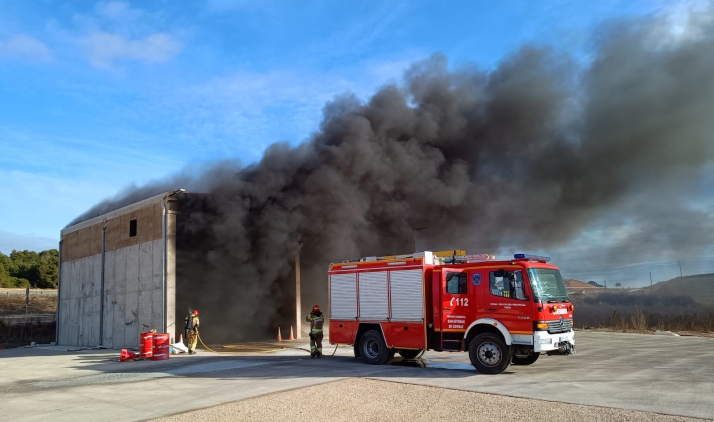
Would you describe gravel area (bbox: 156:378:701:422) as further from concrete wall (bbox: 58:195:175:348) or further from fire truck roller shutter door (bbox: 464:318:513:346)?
concrete wall (bbox: 58:195:175:348)

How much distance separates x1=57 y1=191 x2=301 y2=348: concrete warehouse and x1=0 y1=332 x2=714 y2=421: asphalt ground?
3760 mm

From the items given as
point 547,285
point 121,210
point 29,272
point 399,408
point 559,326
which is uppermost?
point 121,210

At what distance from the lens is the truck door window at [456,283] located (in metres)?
11.1

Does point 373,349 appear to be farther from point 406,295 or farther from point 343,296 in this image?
point 406,295

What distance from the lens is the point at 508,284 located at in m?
10.5

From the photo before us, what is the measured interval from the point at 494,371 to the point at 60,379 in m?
9.29

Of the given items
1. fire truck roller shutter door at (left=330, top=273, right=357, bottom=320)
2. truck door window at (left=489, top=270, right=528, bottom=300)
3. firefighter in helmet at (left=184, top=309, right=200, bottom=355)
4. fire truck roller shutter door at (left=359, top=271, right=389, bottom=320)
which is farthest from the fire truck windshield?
firefighter in helmet at (left=184, top=309, right=200, bottom=355)

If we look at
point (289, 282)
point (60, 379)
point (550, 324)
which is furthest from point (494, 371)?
point (289, 282)

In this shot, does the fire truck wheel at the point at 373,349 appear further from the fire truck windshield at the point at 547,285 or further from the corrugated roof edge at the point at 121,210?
the corrugated roof edge at the point at 121,210

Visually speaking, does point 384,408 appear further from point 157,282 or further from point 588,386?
point 157,282

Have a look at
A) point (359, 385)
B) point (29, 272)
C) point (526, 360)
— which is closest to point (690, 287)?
point (526, 360)

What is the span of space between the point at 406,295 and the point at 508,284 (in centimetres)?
236

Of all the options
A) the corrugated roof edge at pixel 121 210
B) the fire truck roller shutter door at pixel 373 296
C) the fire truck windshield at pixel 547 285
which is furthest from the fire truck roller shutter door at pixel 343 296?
the corrugated roof edge at pixel 121 210

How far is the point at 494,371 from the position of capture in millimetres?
10211
